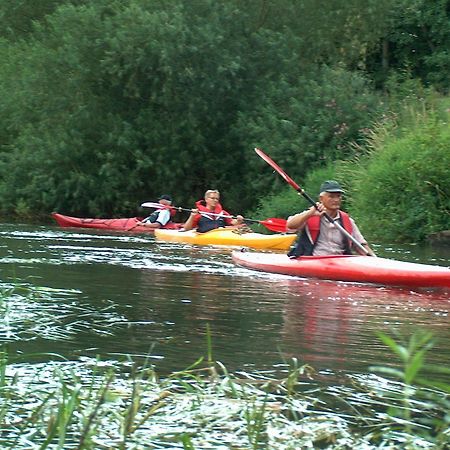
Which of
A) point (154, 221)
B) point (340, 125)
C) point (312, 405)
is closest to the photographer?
point (312, 405)

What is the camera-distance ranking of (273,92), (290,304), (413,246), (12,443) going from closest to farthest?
1. (12,443)
2. (290,304)
3. (413,246)
4. (273,92)

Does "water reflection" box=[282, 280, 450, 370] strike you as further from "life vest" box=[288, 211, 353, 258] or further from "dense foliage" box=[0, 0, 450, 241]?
"dense foliage" box=[0, 0, 450, 241]

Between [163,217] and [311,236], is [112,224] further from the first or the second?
[311,236]

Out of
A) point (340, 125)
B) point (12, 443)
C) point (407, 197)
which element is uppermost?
point (340, 125)

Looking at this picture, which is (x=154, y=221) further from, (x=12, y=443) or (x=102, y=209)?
(x=12, y=443)

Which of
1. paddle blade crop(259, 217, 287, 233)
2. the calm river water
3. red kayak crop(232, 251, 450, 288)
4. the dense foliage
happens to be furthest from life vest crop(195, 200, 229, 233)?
the dense foliage

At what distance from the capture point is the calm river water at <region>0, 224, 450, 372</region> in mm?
6207

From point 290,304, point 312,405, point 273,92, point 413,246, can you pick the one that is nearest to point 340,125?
point 273,92

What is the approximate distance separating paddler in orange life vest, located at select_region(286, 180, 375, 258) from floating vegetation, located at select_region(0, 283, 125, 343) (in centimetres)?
292

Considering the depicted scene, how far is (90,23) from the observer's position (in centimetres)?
2667

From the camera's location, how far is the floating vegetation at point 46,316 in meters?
6.66

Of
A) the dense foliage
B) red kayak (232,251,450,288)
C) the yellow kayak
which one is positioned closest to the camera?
red kayak (232,251,450,288)

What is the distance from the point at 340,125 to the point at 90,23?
6582 mm

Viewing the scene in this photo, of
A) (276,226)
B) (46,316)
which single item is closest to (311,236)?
(46,316)
